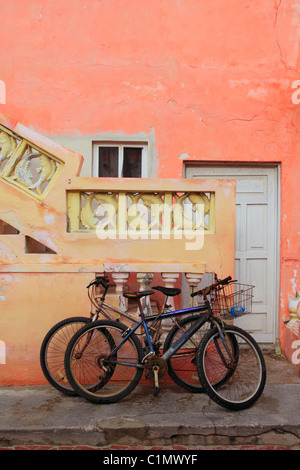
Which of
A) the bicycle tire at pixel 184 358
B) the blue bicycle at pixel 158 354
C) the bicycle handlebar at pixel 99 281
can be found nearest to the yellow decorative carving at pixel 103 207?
the bicycle handlebar at pixel 99 281

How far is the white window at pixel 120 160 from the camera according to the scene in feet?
18.6

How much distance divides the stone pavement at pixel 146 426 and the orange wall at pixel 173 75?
2.40m

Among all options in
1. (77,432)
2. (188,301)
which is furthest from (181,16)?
(77,432)

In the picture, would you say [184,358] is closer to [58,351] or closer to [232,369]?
[232,369]

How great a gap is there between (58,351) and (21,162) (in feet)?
6.69

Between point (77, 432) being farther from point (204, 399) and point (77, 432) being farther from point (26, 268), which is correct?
point (26, 268)

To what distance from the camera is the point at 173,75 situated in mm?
5594

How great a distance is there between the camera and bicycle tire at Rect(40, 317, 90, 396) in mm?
3986

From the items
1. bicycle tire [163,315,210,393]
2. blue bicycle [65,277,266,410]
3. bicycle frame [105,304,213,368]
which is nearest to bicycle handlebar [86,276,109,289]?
blue bicycle [65,277,266,410]

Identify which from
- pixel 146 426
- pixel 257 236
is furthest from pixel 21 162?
pixel 257 236

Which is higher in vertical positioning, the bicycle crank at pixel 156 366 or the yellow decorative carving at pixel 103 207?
the yellow decorative carving at pixel 103 207

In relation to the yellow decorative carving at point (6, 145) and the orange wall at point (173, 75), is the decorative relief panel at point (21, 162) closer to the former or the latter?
the yellow decorative carving at point (6, 145)

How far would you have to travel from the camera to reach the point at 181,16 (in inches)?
222

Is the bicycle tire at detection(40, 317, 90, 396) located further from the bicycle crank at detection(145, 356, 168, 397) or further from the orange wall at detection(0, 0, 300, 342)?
the orange wall at detection(0, 0, 300, 342)
